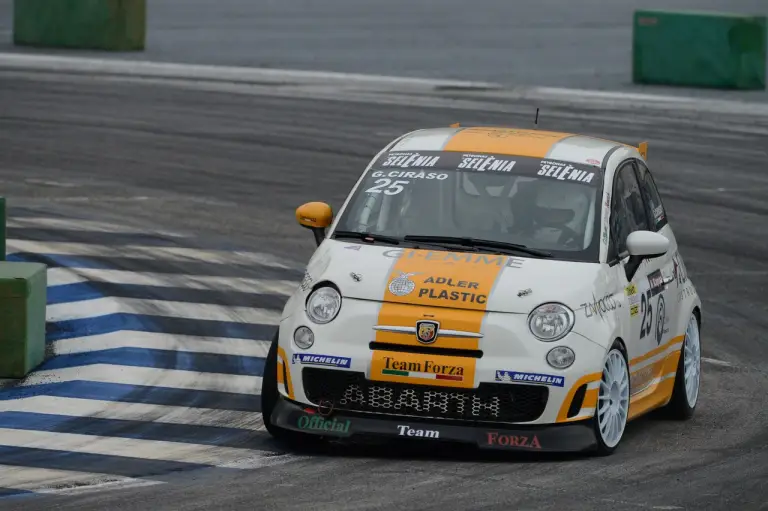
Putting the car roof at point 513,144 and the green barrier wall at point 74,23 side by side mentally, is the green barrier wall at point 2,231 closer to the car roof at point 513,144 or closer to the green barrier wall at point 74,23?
the car roof at point 513,144

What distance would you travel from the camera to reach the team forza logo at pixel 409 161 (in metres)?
10.8

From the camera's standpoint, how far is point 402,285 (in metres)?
9.71

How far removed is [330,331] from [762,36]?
21.5 meters

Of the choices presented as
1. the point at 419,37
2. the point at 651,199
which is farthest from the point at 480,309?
the point at 419,37

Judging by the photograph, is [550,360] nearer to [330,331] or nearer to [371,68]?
[330,331]

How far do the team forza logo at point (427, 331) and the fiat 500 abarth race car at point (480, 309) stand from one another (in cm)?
1

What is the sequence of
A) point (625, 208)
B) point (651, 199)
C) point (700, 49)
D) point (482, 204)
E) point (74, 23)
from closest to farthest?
point (482, 204) → point (625, 208) → point (651, 199) → point (700, 49) → point (74, 23)

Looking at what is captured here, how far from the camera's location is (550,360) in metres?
9.48

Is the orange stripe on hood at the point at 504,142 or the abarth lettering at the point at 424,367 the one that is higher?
the orange stripe on hood at the point at 504,142

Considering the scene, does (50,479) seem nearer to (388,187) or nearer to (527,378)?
(527,378)

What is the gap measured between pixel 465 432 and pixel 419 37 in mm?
29884

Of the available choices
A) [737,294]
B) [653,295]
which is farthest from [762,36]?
[653,295]

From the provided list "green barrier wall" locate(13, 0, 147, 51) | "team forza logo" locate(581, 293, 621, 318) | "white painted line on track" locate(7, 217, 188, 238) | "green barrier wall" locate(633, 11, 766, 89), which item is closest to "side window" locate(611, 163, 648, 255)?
"team forza logo" locate(581, 293, 621, 318)

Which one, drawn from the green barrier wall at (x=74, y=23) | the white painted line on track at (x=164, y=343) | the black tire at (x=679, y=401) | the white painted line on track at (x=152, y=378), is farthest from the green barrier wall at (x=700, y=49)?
the white painted line on track at (x=152, y=378)
